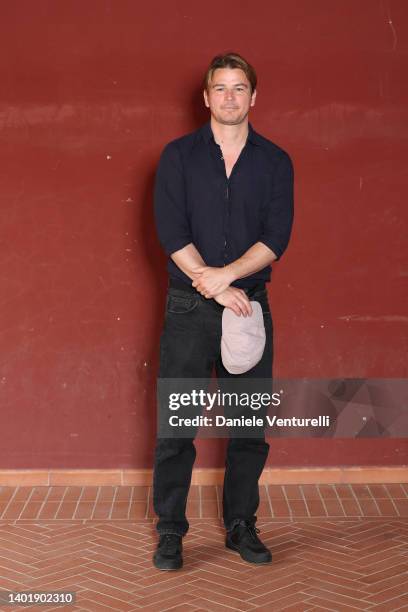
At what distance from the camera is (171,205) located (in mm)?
4168

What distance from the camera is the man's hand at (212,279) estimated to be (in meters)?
4.04

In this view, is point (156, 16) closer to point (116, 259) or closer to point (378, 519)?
point (116, 259)

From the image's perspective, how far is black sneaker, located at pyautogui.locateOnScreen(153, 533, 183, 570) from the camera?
163 inches

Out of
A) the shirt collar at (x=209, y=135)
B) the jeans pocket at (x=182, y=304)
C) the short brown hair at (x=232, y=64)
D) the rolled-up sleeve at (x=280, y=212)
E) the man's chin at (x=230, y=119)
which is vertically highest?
the short brown hair at (x=232, y=64)

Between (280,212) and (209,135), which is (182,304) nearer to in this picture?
(280,212)

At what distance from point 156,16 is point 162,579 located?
266 centimetres

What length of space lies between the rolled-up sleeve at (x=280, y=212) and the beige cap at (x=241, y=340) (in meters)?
0.27

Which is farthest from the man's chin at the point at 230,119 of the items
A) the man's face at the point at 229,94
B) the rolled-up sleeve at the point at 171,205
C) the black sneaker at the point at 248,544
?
the black sneaker at the point at 248,544

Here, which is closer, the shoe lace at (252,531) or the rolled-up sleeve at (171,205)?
the rolled-up sleeve at (171,205)

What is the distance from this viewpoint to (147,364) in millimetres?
5262

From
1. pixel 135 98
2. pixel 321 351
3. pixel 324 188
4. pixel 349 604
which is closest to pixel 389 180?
pixel 324 188

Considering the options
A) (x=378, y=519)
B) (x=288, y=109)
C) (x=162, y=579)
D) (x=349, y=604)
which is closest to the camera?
(x=349, y=604)

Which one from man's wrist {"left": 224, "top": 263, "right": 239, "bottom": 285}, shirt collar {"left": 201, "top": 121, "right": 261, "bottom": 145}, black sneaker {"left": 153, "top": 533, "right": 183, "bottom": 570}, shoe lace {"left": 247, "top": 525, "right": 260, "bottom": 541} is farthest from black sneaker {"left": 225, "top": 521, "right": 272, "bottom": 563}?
shirt collar {"left": 201, "top": 121, "right": 261, "bottom": 145}

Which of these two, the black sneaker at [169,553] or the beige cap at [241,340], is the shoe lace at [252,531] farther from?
the beige cap at [241,340]
